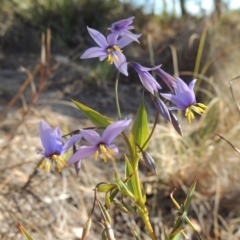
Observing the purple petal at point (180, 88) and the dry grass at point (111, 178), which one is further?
the dry grass at point (111, 178)

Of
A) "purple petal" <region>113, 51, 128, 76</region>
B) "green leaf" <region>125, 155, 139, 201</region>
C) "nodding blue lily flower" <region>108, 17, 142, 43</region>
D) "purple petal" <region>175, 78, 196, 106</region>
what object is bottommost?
"green leaf" <region>125, 155, 139, 201</region>

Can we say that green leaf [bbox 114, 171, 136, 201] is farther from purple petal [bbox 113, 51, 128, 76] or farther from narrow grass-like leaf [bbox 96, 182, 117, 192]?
purple petal [bbox 113, 51, 128, 76]

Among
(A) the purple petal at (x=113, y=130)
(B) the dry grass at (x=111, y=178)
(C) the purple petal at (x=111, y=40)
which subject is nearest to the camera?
(A) the purple petal at (x=113, y=130)

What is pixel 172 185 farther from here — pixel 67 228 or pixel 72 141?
pixel 72 141

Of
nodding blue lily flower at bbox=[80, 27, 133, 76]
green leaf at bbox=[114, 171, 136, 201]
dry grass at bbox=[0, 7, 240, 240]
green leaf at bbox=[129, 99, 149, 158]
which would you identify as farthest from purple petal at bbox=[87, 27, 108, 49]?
dry grass at bbox=[0, 7, 240, 240]

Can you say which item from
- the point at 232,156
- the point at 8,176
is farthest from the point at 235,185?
the point at 8,176

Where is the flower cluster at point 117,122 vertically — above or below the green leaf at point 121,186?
above

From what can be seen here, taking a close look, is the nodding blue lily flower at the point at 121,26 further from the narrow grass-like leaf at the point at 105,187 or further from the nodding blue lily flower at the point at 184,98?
the narrow grass-like leaf at the point at 105,187

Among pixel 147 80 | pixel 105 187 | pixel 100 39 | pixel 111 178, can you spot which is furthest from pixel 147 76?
pixel 111 178

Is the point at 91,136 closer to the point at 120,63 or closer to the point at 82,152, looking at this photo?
the point at 82,152

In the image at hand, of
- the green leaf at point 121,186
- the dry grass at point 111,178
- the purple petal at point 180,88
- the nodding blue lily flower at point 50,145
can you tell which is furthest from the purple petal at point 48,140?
the dry grass at point 111,178
